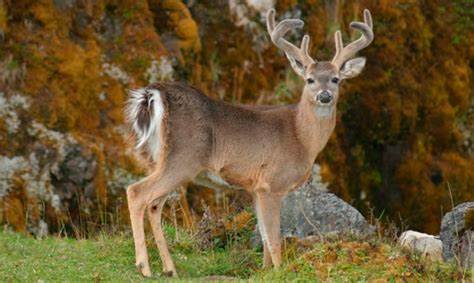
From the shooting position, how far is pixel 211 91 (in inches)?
555

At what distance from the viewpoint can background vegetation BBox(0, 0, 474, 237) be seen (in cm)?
1255

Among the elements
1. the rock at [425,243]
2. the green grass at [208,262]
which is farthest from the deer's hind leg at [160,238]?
the rock at [425,243]

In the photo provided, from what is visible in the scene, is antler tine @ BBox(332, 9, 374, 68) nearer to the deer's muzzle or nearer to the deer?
the deer

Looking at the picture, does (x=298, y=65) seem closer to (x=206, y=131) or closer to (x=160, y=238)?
(x=206, y=131)

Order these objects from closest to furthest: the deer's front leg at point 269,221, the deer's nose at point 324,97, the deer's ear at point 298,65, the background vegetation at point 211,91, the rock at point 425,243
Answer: the deer's front leg at point 269,221 → the deer's nose at point 324,97 → the rock at point 425,243 → the deer's ear at point 298,65 → the background vegetation at point 211,91

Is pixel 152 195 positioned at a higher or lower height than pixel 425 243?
higher

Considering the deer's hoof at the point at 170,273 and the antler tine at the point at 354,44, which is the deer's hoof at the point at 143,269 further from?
the antler tine at the point at 354,44

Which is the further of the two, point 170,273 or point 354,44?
point 354,44

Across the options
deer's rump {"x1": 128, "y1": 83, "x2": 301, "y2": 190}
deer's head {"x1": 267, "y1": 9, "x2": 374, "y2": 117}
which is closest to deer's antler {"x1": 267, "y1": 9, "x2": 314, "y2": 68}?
deer's head {"x1": 267, "y1": 9, "x2": 374, "y2": 117}

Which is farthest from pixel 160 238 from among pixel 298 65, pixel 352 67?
pixel 352 67

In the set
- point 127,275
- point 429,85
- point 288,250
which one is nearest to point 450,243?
point 288,250

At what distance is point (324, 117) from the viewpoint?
10875mm

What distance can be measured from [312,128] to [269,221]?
3.57 feet

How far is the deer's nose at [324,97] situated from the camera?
10.5 meters
